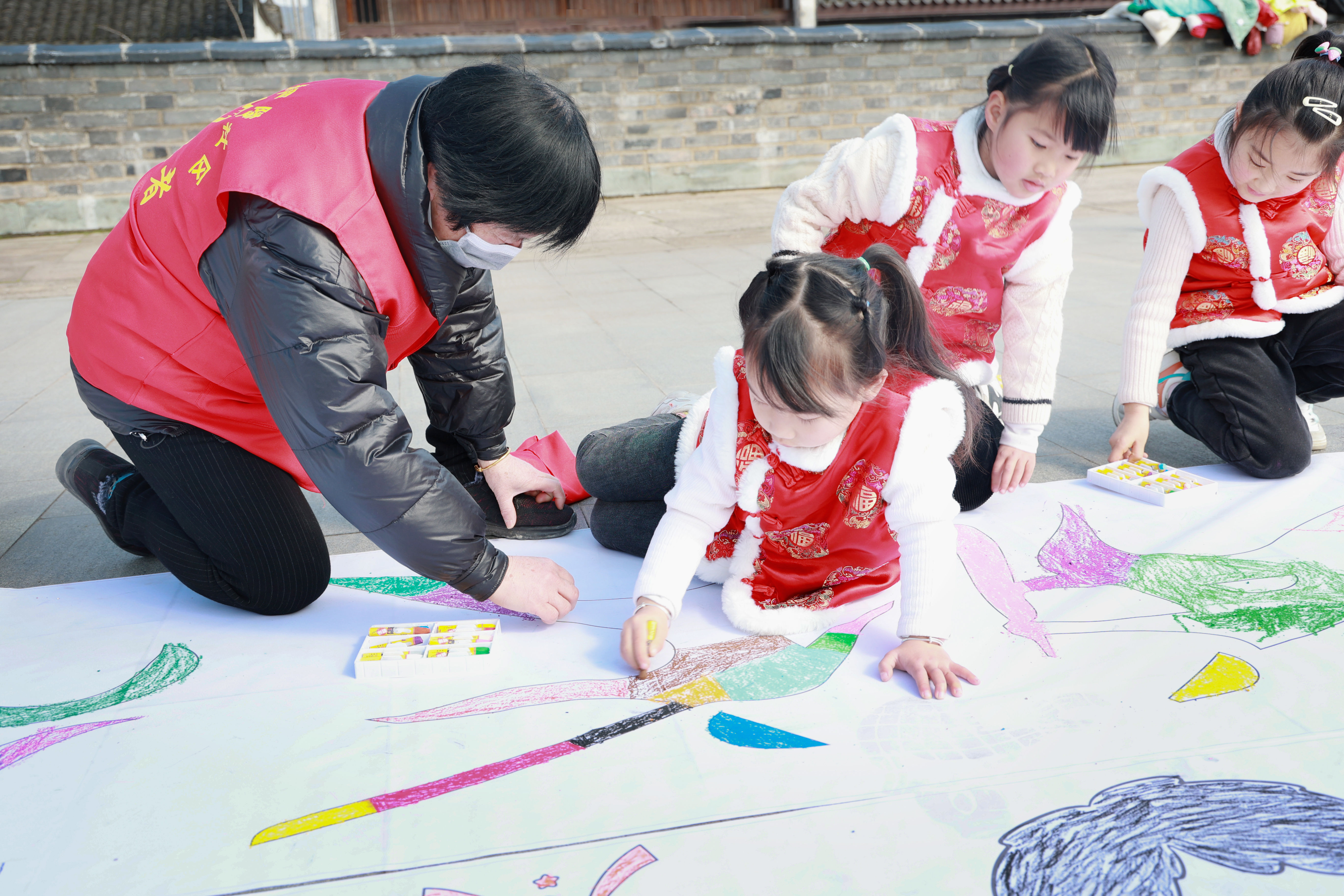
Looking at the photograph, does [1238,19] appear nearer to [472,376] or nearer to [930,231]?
[930,231]

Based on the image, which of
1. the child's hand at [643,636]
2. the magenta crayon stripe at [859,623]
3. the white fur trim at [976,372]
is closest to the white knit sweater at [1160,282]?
the white fur trim at [976,372]

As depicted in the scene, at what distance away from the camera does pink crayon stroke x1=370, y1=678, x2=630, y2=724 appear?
126 centimetres

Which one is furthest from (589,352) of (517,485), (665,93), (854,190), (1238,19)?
(1238,19)

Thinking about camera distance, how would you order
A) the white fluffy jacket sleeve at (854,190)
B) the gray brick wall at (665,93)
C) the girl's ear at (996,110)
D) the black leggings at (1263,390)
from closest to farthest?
the girl's ear at (996,110), the white fluffy jacket sleeve at (854,190), the black leggings at (1263,390), the gray brick wall at (665,93)

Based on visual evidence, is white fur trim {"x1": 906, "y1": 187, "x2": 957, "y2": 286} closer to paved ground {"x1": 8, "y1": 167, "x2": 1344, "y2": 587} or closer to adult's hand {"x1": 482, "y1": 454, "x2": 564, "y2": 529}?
paved ground {"x1": 8, "y1": 167, "x2": 1344, "y2": 587}

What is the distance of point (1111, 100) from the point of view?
1.55 meters

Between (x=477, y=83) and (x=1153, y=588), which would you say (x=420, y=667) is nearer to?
(x=477, y=83)

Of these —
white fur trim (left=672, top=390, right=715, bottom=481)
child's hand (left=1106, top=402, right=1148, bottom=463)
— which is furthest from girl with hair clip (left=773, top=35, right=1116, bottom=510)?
white fur trim (left=672, top=390, right=715, bottom=481)

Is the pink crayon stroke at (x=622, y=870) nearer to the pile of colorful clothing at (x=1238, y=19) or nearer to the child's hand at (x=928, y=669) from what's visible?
the child's hand at (x=928, y=669)

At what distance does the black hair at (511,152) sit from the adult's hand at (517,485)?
73 cm

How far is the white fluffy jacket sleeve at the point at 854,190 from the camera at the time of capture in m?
1.78

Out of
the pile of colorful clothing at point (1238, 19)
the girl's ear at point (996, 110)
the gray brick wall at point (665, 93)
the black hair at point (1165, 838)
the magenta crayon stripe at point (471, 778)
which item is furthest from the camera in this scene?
the pile of colorful clothing at point (1238, 19)

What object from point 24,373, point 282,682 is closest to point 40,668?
point 282,682

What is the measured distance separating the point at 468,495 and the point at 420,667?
0.25m
